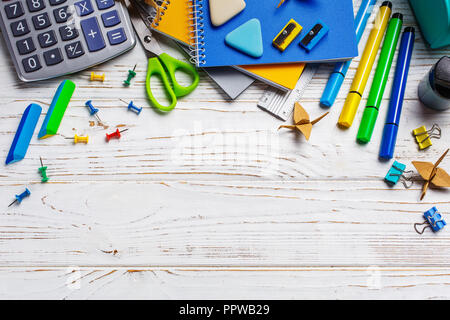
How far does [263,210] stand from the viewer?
57 centimetres

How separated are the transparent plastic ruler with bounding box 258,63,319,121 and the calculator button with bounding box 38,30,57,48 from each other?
31cm

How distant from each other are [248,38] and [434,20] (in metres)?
0.28

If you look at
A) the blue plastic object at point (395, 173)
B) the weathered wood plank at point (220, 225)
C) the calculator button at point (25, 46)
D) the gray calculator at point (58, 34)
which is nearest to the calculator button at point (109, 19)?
the gray calculator at point (58, 34)

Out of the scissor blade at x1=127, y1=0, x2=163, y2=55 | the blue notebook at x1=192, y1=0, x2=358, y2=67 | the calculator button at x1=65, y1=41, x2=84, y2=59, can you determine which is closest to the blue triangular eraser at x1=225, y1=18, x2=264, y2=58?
the blue notebook at x1=192, y1=0, x2=358, y2=67

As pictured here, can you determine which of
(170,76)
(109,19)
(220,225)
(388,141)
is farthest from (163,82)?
(388,141)

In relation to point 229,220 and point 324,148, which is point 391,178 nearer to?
point 324,148

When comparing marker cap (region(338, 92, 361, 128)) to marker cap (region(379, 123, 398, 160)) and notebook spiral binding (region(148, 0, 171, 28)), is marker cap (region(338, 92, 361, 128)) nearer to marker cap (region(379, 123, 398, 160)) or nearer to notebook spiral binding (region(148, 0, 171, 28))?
marker cap (region(379, 123, 398, 160))

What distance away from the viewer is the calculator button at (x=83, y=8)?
0.58 metres

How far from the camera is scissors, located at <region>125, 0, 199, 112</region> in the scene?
59 cm

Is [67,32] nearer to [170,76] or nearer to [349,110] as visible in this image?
[170,76]

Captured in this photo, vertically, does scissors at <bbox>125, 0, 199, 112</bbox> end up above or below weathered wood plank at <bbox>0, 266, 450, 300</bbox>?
above

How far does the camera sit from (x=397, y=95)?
583mm
